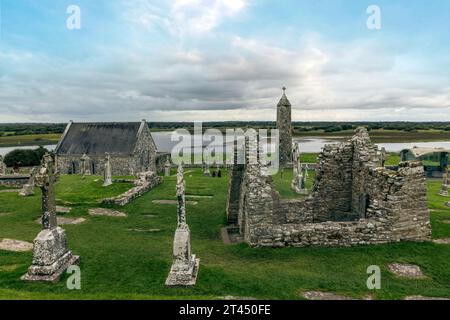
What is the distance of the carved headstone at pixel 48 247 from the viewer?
9.34 m

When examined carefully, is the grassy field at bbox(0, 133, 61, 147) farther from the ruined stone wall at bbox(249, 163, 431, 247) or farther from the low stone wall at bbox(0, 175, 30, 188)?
the ruined stone wall at bbox(249, 163, 431, 247)

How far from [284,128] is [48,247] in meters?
41.7

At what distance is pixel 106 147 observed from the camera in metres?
43.0

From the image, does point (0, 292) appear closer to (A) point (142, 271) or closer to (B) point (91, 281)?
(B) point (91, 281)

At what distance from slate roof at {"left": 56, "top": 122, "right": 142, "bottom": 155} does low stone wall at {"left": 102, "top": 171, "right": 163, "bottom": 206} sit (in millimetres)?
16588

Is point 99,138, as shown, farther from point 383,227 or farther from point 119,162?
point 383,227

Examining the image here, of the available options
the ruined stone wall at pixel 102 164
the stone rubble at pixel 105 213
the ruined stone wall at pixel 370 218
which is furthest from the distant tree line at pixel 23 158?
the ruined stone wall at pixel 370 218

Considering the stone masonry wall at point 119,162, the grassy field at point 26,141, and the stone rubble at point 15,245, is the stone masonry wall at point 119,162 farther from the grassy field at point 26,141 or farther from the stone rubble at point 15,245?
the grassy field at point 26,141

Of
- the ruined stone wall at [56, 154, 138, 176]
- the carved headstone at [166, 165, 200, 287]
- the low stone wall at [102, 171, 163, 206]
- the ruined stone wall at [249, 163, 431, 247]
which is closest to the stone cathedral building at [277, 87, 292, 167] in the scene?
the ruined stone wall at [56, 154, 138, 176]

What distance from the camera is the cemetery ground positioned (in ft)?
28.1

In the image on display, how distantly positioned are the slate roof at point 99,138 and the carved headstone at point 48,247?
3233 cm

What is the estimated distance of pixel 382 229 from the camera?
1170cm

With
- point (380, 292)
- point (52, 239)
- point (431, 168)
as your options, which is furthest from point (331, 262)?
point (431, 168)
